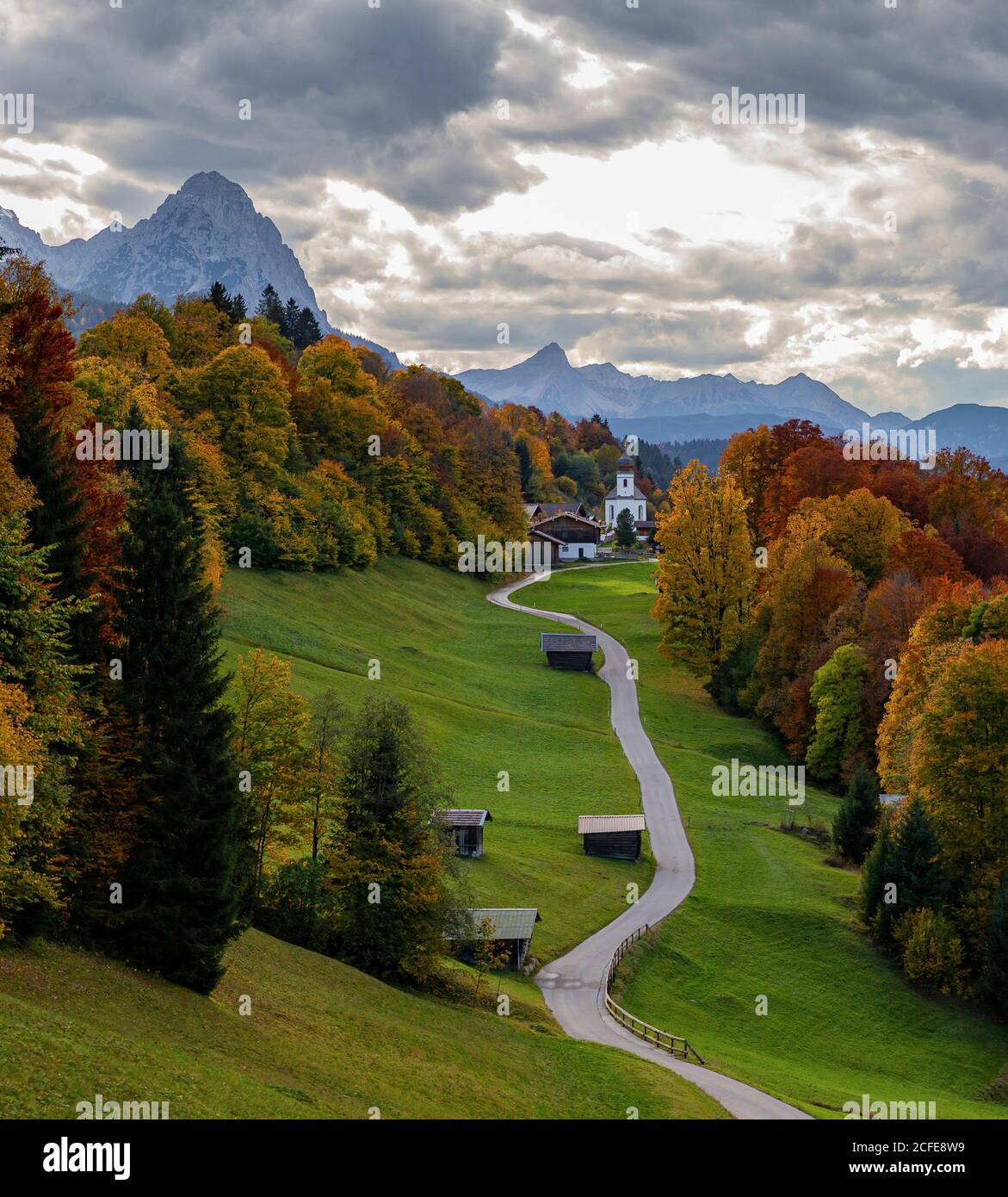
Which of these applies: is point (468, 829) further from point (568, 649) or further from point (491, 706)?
point (568, 649)

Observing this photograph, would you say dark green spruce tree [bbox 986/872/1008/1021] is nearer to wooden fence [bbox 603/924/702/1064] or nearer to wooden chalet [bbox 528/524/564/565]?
wooden fence [bbox 603/924/702/1064]

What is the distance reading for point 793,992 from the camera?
142 ft

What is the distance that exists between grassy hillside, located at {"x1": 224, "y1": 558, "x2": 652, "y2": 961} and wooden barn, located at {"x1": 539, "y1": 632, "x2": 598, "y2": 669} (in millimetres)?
1332

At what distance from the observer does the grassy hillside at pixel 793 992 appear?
36.4 meters

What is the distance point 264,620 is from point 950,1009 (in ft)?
147

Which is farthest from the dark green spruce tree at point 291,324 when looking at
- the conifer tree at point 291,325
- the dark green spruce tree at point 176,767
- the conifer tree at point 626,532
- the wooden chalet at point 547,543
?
the dark green spruce tree at point 176,767

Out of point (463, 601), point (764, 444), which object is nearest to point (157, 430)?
point (463, 601)

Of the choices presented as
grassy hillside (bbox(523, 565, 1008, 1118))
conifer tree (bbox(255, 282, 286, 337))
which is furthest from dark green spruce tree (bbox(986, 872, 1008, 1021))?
conifer tree (bbox(255, 282, 286, 337))

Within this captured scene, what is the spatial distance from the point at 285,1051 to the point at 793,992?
26.5m

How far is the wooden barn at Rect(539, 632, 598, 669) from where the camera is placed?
88.9 meters

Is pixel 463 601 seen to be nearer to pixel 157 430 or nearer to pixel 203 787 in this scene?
pixel 157 430

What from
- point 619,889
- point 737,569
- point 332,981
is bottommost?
point 619,889

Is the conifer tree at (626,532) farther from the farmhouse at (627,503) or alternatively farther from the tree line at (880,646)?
the tree line at (880,646)

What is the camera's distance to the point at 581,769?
64.3 meters
